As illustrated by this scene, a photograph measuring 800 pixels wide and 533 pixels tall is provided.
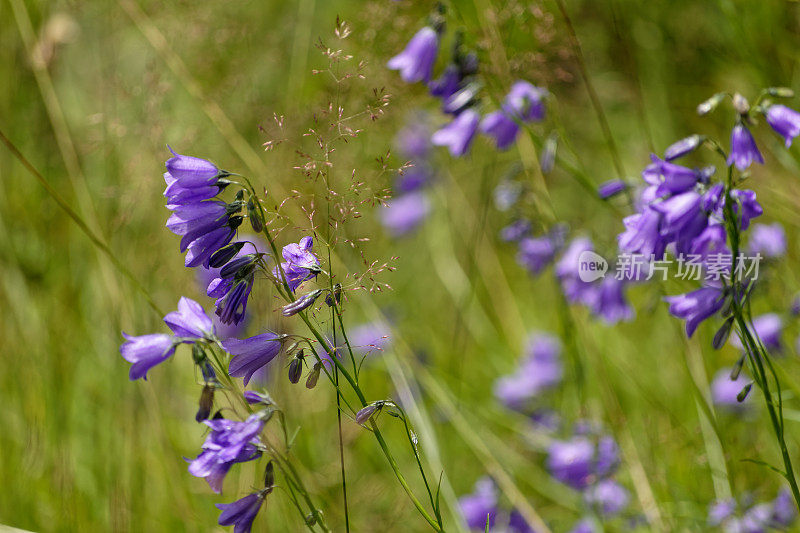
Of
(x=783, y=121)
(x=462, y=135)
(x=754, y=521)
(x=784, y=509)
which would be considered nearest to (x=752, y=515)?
(x=754, y=521)

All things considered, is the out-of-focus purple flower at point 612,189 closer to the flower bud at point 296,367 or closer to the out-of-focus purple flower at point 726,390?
the out-of-focus purple flower at point 726,390

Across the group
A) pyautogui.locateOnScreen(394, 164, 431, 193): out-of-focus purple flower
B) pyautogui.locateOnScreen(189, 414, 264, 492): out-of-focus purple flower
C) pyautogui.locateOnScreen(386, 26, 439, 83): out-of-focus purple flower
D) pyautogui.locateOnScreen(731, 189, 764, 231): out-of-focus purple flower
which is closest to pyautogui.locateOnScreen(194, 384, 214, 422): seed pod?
pyautogui.locateOnScreen(189, 414, 264, 492): out-of-focus purple flower

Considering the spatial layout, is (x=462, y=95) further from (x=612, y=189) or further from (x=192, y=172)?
(x=192, y=172)

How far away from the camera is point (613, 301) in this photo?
293cm

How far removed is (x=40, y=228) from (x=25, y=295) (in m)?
0.54

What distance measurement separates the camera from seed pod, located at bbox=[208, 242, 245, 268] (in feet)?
4.69

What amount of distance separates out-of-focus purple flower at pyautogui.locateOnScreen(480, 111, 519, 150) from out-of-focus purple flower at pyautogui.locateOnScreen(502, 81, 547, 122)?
61mm

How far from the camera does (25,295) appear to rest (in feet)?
11.1

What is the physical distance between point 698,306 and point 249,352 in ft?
3.40

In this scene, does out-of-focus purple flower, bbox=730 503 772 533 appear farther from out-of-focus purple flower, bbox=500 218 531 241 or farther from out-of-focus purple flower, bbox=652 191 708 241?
out-of-focus purple flower, bbox=500 218 531 241

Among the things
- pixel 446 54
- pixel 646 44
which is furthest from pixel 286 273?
pixel 446 54

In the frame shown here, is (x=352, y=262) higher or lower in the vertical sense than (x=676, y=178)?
lower

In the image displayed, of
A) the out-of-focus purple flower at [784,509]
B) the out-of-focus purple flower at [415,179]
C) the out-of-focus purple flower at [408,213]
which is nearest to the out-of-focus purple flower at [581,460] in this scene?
the out-of-focus purple flower at [784,509]

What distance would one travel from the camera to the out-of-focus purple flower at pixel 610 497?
2613 millimetres
